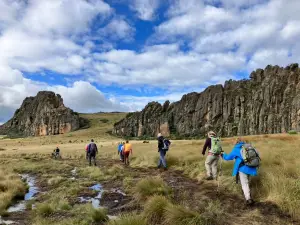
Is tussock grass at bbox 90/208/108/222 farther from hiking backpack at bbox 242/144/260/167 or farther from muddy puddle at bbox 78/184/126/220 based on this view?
hiking backpack at bbox 242/144/260/167

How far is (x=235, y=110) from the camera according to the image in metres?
100

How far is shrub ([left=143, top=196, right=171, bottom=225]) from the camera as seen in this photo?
8.54 m

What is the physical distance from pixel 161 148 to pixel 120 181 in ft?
13.3

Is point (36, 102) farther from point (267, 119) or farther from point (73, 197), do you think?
point (73, 197)

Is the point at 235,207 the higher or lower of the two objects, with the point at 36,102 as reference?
lower

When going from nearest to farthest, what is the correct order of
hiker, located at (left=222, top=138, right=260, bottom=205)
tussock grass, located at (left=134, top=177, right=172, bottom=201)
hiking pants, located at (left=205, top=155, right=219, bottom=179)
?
1. hiker, located at (left=222, top=138, right=260, bottom=205)
2. tussock grass, located at (left=134, top=177, right=172, bottom=201)
3. hiking pants, located at (left=205, top=155, right=219, bottom=179)

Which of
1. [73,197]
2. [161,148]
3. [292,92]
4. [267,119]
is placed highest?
[292,92]

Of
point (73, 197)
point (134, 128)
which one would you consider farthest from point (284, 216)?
point (134, 128)

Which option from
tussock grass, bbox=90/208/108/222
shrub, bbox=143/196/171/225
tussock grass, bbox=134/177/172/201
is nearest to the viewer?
shrub, bbox=143/196/171/225

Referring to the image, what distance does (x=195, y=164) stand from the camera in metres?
18.8

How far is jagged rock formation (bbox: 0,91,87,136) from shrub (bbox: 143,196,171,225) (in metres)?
155

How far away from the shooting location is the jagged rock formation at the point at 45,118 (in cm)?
16412

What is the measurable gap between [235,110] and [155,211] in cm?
9536

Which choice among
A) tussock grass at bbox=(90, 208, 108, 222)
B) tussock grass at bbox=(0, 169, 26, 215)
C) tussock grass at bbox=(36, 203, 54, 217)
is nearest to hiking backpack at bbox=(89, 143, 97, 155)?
tussock grass at bbox=(0, 169, 26, 215)
